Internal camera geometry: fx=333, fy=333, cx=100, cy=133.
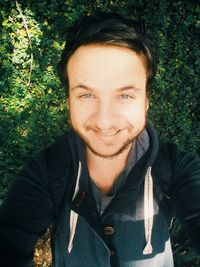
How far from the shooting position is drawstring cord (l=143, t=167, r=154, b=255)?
214 cm

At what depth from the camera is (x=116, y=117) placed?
2096 mm

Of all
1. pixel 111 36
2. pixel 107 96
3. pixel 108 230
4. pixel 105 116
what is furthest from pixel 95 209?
pixel 111 36

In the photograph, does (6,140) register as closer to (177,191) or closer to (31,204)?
(31,204)

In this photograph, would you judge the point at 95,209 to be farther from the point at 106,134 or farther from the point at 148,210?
the point at 106,134

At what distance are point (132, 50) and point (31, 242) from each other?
1.30 metres

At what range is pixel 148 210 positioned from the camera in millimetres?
2176

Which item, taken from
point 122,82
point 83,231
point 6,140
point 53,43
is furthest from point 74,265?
point 53,43

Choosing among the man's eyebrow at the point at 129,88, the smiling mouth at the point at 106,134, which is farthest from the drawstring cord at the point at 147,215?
the man's eyebrow at the point at 129,88

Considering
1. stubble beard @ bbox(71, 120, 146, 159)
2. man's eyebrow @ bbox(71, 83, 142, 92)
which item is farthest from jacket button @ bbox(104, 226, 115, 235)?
man's eyebrow @ bbox(71, 83, 142, 92)

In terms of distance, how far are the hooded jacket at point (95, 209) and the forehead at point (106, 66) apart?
462 millimetres

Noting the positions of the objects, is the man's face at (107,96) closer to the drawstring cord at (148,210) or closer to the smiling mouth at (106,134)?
the smiling mouth at (106,134)

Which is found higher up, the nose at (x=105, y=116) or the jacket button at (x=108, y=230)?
the nose at (x=105, y=116)

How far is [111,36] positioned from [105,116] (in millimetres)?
490

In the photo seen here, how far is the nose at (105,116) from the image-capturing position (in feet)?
6.68
